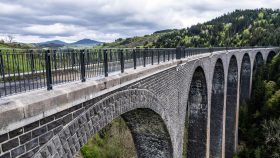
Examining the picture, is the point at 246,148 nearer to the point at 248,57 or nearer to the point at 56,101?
the point at 248,57

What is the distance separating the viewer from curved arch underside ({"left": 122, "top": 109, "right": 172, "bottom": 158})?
42.2 feet

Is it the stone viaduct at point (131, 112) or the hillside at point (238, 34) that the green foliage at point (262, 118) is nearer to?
the stone viaduct at point (131, 112)

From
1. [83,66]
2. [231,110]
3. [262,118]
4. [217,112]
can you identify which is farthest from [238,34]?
[83,66]

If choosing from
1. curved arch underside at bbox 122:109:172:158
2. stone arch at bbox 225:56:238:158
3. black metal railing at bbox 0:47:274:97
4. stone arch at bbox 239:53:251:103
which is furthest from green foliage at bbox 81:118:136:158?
stone arch at bbox 239:53:251:103

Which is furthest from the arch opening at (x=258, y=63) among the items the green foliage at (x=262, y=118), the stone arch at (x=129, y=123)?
the stone arch at (x=129, y=123)

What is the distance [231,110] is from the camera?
32.4 metres

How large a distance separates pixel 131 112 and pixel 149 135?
2544 millimetres

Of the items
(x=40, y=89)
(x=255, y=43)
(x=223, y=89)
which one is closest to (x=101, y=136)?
(x=223, y=89)

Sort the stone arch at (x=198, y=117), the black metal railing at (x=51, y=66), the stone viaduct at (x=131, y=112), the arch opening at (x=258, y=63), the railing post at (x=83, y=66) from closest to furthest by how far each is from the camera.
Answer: the stone viaduct at (x=131, y=112) → the black metal railing at (x=51, y=66) → the railing post at (x=83, y=66) → the stone arch at (x=198, y=117) → the arch opening at (x=258, y=63)

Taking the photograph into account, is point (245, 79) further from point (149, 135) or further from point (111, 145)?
point (149, 135)

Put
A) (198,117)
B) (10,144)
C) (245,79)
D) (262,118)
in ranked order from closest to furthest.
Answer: (10,144) < (198,117) < (262,118) < (245,79)

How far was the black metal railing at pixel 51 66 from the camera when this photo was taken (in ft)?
16.0

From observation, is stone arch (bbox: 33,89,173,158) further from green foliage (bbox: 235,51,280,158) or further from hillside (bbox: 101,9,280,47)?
hillside (bbox: 101,9,280,47)

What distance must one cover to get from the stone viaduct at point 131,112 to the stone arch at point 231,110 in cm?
521
